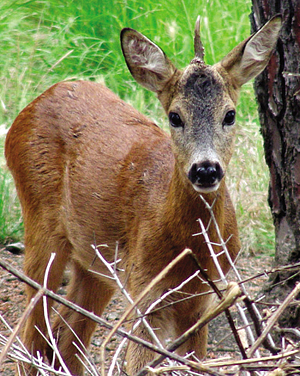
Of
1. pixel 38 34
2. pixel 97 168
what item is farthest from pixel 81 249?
pixel 38 34

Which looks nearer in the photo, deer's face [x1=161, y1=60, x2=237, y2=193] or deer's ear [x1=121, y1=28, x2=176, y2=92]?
deer's face [x1=161, y1=60, x2=237, y2=193]

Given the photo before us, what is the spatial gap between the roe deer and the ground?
32cm

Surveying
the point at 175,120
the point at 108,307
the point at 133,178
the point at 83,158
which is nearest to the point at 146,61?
the point at 175,120

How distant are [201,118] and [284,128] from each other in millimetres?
720

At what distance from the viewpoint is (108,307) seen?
Answer: 5406 millimetres

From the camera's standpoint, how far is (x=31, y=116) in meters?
4.74

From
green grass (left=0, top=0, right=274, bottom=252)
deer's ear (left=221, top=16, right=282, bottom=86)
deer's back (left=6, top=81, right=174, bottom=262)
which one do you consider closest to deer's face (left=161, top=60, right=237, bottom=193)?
deer's ear (left=221, top=16, right=282, bottom=86)

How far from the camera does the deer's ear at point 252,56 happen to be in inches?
147

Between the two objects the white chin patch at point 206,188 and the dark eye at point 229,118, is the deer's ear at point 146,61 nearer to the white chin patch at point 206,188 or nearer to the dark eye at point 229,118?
the dark eye at point 229,118

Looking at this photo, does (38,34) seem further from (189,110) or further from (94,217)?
(189,110)

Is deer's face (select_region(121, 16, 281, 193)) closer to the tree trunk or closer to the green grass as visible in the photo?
the tree trunk

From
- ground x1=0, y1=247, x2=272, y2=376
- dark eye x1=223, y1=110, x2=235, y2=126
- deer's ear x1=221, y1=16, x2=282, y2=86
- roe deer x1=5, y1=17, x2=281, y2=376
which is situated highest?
deer's ear x1=221, y1=16, x2=282, y2=86

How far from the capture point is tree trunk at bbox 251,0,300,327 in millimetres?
3945

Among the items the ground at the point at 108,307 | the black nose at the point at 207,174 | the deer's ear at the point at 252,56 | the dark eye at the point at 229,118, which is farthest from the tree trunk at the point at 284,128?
the black nose at the point at 207,174
